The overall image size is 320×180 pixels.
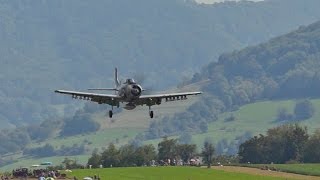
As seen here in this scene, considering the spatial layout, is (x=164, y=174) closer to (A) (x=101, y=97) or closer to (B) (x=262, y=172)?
(B) (x=262, y=172)

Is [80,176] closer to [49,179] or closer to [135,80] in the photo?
[49,179]

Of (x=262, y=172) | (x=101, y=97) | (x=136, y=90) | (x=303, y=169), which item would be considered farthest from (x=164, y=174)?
(x=136, y=90)

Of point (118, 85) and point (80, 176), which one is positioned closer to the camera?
point (118, 85)

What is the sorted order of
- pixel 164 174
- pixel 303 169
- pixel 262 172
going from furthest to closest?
pixel 303 169 → pixel 262 172 → pixel 164 174

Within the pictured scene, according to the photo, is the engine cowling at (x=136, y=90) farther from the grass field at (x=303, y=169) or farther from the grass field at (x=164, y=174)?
the grass field at (x=303, y=169)

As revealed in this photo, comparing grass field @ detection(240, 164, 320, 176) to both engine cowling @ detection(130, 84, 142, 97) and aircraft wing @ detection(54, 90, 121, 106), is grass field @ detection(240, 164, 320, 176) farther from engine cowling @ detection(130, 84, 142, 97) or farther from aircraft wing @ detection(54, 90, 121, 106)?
engine cowling @ detection(130, 84, 142, 97)

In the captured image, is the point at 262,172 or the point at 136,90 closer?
the point at 136,90

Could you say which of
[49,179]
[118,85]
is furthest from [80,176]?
[118,85]

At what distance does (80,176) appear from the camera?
140 meters

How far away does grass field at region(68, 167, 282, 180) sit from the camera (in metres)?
143

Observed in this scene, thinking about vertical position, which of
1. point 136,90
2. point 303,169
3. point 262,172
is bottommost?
point 262,172

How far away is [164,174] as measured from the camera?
14888 centimetres

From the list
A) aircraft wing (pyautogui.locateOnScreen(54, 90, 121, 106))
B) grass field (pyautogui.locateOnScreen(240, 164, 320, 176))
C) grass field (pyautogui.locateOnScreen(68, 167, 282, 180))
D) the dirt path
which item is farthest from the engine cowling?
grass field (pyautogui.locateOnScreen(240, 164, 320, 176))

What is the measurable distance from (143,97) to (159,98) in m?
1.88
